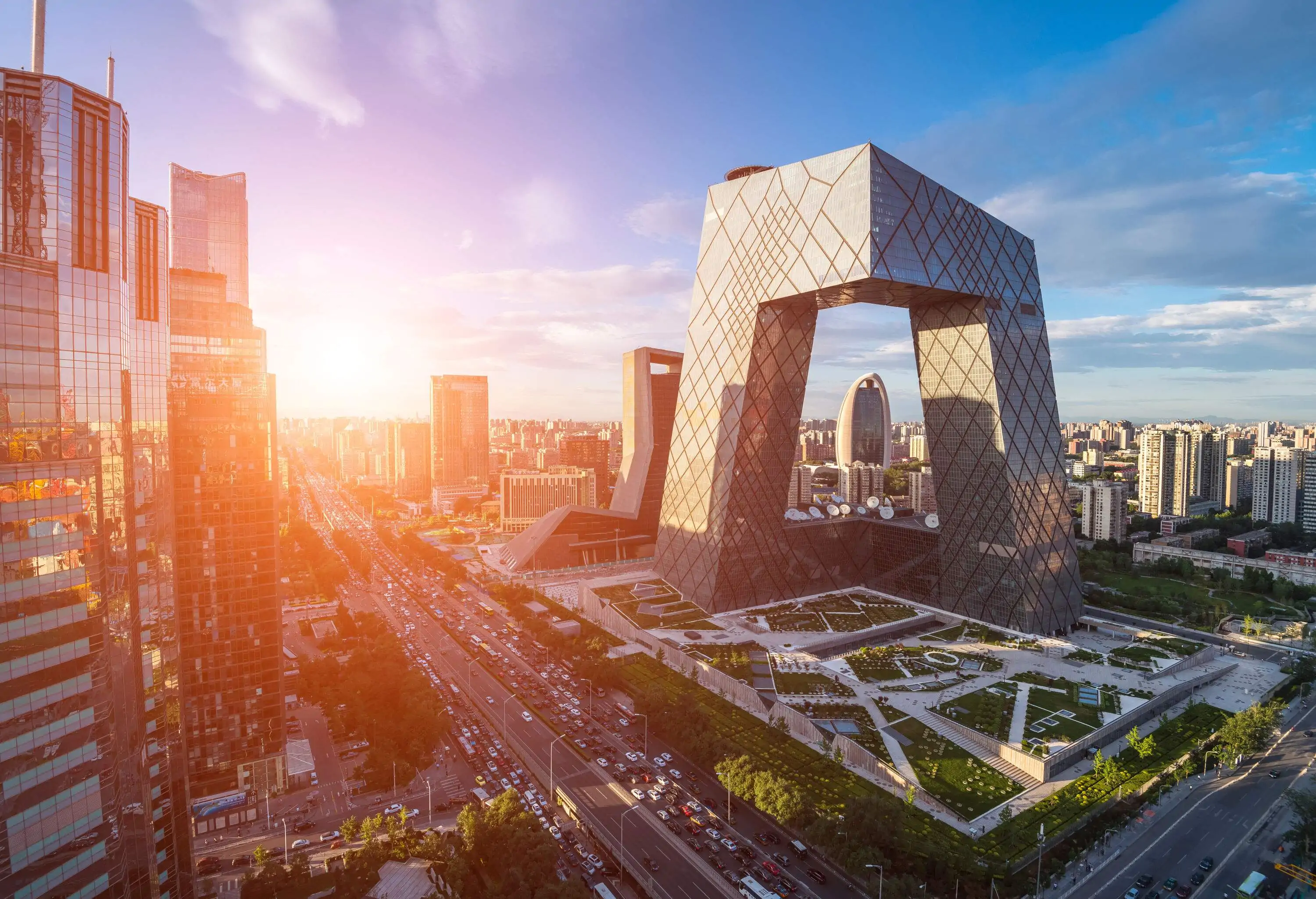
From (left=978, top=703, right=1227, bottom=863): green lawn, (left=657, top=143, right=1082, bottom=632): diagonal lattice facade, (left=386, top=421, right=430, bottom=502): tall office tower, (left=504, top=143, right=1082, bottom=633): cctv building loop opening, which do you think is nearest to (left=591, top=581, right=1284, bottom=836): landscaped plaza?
(left=978, top=703, right=1227, bottom=863): green lawn

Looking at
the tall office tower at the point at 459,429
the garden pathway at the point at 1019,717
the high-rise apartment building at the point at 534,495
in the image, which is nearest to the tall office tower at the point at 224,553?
the garden pathway at the point at 1019,717

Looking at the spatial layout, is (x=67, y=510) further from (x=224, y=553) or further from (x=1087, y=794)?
(x=1087, y=794)

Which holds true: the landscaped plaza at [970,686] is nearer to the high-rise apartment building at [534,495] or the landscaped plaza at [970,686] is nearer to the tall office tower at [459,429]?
the high-rise apartment building at [534,495]

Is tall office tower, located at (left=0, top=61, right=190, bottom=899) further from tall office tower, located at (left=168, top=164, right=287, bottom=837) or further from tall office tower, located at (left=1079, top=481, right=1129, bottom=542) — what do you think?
tall office tower, located at (left=1079, top=481, right=1129, bottom=542)

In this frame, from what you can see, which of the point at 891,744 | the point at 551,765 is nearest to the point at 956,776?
the point at 891,744

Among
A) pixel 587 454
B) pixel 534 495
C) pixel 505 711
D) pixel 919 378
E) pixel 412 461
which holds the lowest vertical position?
pixel 505 711

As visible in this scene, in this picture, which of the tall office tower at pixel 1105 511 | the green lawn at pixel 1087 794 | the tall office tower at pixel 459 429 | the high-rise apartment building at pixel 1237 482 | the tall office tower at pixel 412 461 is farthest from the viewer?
the tall office tower at pixel 412 461
